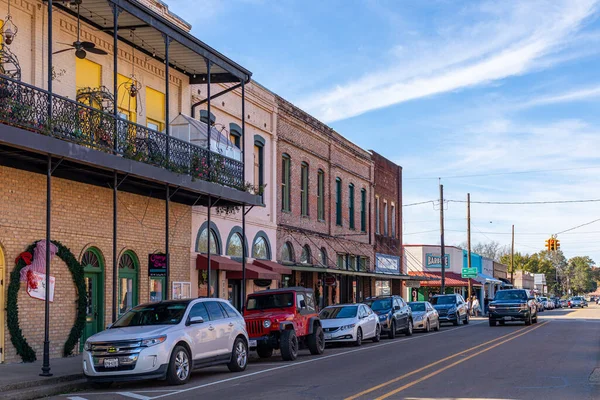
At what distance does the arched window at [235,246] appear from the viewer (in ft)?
93.2

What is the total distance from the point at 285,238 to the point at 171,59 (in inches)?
442

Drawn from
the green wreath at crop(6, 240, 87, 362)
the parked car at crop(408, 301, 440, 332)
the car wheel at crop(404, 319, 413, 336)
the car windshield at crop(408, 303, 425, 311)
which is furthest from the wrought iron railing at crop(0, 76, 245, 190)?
the car windshield at crop(408, 303, 425, 311)

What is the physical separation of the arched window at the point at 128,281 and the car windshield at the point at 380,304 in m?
10.6

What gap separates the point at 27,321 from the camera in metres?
18.2

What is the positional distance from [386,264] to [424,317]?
14754 mm

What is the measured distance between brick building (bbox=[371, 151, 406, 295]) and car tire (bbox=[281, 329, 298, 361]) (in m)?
24.3

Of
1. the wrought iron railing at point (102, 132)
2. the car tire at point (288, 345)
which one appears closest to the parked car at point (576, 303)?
the wrought iron railing at point (102, 132)

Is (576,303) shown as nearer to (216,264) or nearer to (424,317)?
(424,317)

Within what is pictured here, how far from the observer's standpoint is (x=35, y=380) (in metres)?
14.6

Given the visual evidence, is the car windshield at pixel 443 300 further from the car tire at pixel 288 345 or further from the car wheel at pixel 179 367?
the car wheel at pixel 179 367

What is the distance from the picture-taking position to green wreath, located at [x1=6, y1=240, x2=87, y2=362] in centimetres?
1767

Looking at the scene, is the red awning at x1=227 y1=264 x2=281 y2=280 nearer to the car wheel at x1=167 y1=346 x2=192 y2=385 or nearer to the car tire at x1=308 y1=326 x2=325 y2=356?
the car tire at x1=308 y1=326 x2=325 y2=356

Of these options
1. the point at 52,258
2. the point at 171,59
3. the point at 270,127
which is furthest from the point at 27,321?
the point at 270,127

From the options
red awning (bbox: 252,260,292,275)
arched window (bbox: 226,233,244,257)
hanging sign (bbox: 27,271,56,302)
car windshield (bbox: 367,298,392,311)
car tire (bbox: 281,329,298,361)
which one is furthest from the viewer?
car windshield (bbox: 367,298,392,311)
